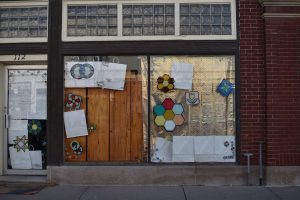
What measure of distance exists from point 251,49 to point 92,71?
3259mm

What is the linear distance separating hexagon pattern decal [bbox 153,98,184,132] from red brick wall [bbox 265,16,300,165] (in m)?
1.76

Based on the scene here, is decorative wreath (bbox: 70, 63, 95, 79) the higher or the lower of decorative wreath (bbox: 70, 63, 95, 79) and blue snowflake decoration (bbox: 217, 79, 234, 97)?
the higher

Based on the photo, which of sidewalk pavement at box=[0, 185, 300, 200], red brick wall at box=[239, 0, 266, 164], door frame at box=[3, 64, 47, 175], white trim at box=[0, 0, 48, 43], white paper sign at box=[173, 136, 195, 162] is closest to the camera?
sidewalk pavement at box=[0, 185, 300, 200]

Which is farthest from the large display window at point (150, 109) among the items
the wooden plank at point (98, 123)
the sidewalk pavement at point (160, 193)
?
the sidewalk pavement at point (160, 193)

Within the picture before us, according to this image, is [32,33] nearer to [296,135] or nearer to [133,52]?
[133,52]

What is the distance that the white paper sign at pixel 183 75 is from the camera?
9039mm

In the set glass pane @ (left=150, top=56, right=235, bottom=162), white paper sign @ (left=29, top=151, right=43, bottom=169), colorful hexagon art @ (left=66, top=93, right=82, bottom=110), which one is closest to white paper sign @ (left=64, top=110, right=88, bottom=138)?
colorful hexagon art @ (left=66, top=93, right=82, bottom=110)

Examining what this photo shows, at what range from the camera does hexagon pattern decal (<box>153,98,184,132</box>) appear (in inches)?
355

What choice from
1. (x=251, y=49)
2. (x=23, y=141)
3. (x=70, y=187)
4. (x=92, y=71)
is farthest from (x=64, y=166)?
(x=251, y=49)

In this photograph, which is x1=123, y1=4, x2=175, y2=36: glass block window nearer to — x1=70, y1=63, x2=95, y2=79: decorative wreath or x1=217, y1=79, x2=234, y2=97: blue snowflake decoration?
x1=70, y1=63, x2=95, y2=79: decorative wreath

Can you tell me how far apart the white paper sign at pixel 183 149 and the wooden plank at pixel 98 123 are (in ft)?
4.58

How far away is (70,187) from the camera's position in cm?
869

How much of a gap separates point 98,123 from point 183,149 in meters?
1.82

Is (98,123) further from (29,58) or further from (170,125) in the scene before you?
(29,58)
